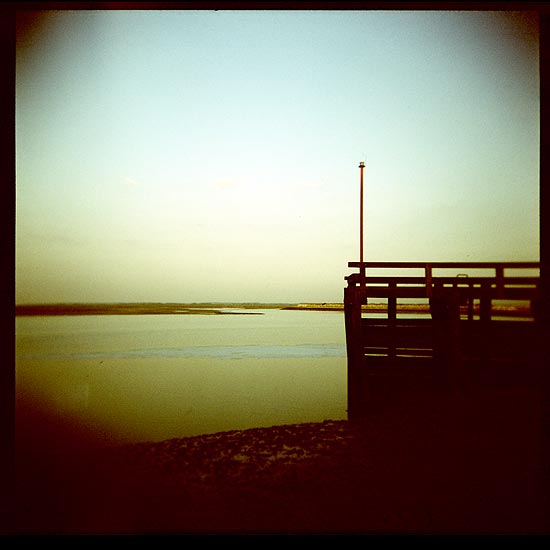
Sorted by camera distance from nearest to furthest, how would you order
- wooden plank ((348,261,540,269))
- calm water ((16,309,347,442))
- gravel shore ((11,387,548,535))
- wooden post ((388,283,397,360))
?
1. gravel shore ((11,387,548,535))
2. wooden plank ((348,261,540,269))
3. wooden post ((388,283,397,360))
4. calm water ((16,309,347,442))

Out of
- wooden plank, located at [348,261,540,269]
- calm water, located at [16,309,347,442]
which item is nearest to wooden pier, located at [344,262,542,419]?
wooden plank, located at [348,261,540,269]

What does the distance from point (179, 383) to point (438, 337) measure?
1890cm

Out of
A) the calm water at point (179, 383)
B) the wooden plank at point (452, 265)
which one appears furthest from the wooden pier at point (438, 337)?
the calm water at point (179, 383)

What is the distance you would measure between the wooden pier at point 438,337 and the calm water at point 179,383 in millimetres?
6321

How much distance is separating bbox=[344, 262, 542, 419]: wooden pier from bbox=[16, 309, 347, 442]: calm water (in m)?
6.32

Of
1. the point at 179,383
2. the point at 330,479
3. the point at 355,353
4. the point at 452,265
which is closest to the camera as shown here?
the point at 330,479

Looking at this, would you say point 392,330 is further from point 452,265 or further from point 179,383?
point 179,383

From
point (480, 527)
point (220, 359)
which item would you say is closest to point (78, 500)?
point (480, 527)

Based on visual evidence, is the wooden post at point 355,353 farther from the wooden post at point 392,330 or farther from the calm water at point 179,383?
the calm water at point 179,383

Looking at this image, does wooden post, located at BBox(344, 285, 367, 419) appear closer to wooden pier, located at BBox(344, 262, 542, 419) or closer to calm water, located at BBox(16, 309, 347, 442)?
wooden pier, located at BBox(344, 262, 542, 419)

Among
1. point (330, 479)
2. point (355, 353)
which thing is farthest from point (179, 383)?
point (330, 479)

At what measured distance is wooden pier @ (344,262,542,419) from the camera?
1061 centimetres

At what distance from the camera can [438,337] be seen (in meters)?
11.5

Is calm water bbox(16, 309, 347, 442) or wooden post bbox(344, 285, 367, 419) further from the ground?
wooden post bbox(344, 285, 367, 419)
